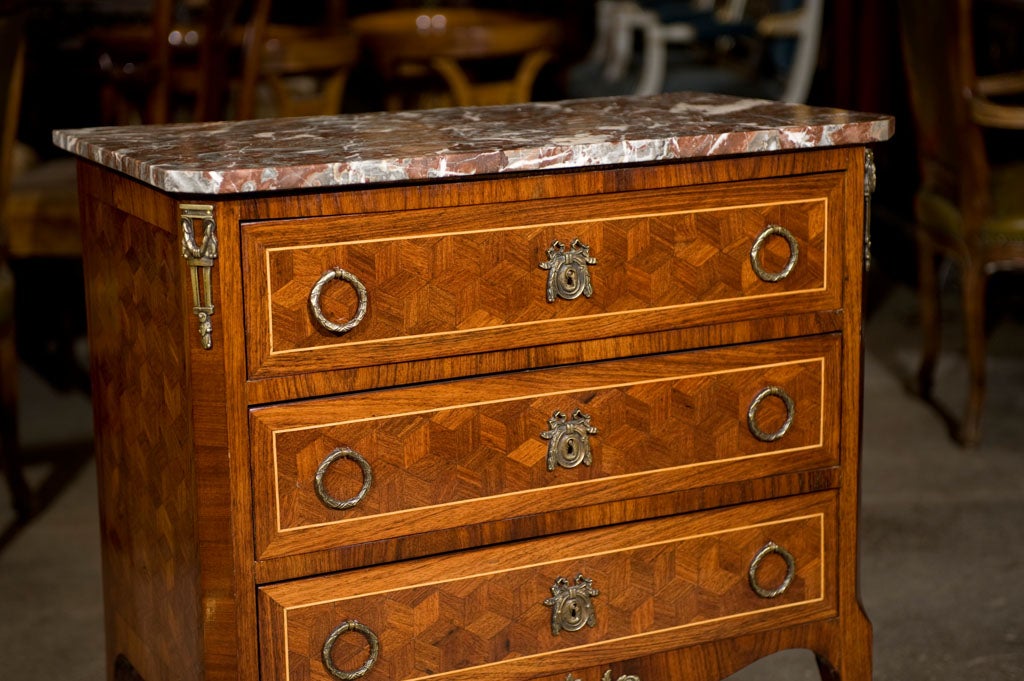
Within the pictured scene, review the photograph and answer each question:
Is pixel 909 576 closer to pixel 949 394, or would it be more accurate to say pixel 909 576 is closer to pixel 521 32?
pixel 949 394

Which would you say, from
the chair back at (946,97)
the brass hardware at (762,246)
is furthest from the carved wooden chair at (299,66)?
the brass hardware at (762,246)

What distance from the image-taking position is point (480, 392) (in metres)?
1.84

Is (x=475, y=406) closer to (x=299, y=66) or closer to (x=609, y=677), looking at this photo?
(x=609, y=677)

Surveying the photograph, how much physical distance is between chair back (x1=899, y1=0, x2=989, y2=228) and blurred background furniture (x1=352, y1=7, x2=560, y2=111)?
164cm

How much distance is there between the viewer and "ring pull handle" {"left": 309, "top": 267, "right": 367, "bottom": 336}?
171 centimetres

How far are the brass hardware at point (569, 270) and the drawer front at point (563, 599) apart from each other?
1.10 ft

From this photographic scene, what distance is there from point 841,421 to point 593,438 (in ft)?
1.33

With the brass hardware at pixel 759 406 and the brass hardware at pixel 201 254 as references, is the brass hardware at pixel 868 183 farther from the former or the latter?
the brass hardware at pixel 201 254

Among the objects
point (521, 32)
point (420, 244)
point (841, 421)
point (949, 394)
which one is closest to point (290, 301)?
point (420, 244)

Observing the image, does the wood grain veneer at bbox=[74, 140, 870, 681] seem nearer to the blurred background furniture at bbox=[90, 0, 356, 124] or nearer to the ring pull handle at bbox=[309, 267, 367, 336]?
the ring pull handle at bbox=[309, 267, 367, 336]

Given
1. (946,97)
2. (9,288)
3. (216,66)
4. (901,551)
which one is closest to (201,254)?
(9,288)

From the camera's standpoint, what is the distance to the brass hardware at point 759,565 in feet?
6.73

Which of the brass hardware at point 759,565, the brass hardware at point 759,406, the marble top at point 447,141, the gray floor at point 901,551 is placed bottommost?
the gray floor at point 901,551

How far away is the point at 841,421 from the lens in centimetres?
209
